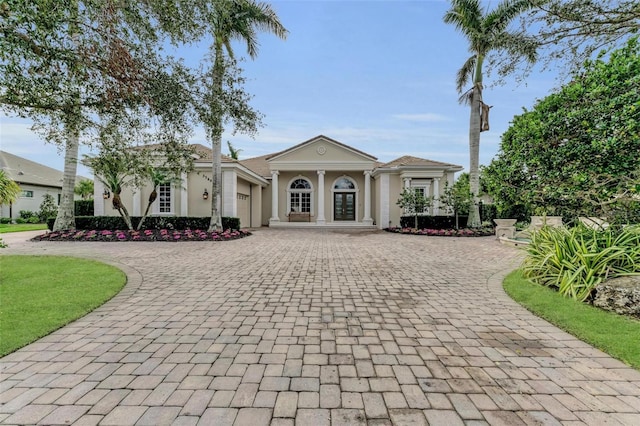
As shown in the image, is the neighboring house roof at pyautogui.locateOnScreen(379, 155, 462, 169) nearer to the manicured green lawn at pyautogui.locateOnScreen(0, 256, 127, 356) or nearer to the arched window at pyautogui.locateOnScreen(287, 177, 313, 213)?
the arched window at pyautogui.locateOnScreen(287, 177, 313, 213)

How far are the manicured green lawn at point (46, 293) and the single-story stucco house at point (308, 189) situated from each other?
26.2 ft

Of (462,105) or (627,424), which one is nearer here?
(627,424)

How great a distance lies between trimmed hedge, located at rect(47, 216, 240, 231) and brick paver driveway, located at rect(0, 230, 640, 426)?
30.0 feet

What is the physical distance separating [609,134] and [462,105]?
12854 millimetres

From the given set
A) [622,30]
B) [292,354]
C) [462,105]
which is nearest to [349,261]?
[292,354]

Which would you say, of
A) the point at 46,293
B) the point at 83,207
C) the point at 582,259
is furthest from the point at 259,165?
the point at 582,259

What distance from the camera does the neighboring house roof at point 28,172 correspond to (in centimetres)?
2385

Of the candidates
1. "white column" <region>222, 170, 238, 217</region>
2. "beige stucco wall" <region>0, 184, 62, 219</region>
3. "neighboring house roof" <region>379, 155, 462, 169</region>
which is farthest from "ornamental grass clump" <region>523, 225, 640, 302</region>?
"beige stucco wall" <region>0, 184, 62, 219</region>

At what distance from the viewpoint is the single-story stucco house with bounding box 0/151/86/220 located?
74.3 feet

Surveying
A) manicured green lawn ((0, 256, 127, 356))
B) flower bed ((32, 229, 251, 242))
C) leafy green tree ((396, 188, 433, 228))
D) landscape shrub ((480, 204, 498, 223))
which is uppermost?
leafy green tree ((396, 188, 433, 228))

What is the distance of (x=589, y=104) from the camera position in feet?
16.0

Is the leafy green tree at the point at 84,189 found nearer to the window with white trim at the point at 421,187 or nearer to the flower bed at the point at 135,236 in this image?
the flower bed at the point at 135,236

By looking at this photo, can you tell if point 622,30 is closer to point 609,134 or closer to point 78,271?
point 609,134

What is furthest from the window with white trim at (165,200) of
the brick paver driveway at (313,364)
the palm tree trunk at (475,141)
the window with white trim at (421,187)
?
the palm tree trunk at (475,141)
